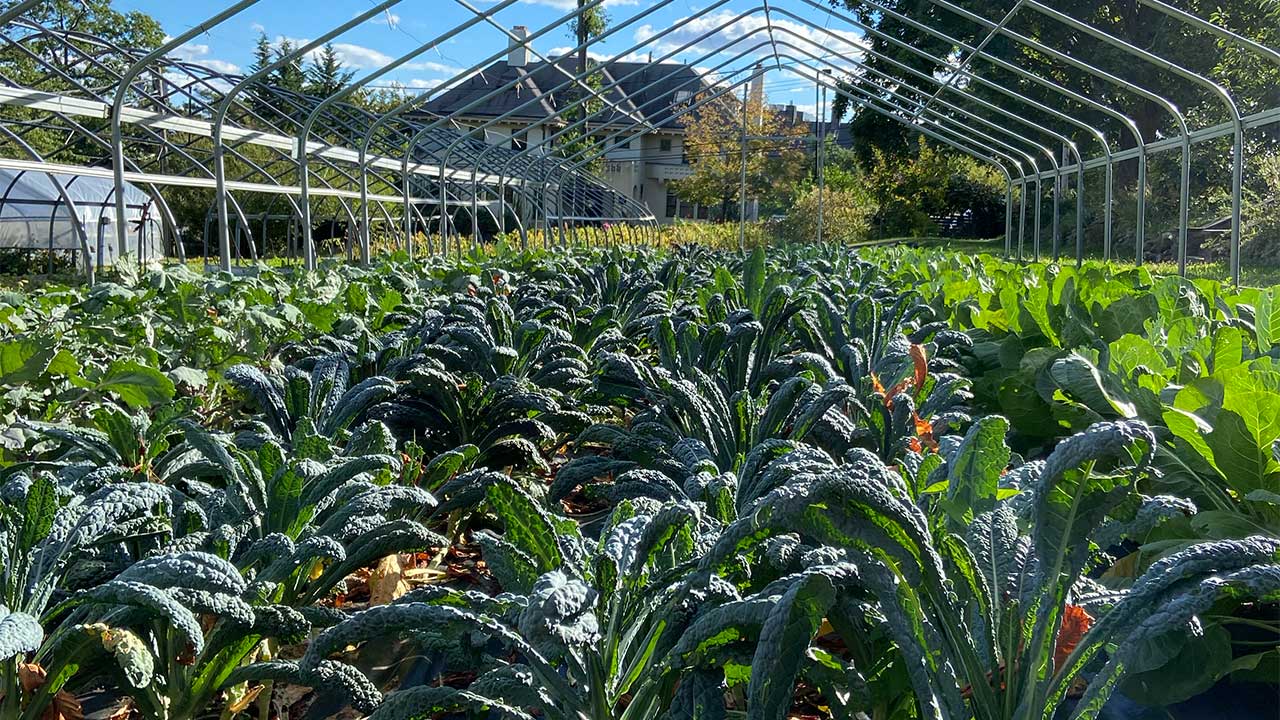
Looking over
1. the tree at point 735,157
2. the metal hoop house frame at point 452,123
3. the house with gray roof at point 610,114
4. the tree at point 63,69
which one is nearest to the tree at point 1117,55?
the metal hoop house frame at point 452,123

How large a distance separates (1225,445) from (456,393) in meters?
2.21

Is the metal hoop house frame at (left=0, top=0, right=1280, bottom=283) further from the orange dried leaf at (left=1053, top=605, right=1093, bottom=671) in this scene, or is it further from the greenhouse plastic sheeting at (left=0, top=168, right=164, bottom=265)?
the orange dried leaf at (left=1053, top=605, right=1093, bottom=671)

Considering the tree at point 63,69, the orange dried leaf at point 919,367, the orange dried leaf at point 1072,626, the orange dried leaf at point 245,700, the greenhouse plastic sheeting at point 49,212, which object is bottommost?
the orange dried leaf at point 245,700

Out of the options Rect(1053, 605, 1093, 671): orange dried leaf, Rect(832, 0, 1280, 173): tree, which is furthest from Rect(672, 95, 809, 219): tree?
Rect(1053, 605, 1093, 671): orange dried leaf

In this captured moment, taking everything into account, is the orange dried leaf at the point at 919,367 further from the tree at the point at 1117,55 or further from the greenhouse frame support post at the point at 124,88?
the tree at the point at 1117,55

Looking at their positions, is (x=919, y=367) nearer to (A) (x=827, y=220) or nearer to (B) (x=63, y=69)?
(B) (x=63, y=69)

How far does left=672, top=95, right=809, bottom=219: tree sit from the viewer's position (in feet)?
135

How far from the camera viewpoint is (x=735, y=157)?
43125mm

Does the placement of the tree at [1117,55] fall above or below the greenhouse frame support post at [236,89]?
above

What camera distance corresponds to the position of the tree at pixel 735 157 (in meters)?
41.0

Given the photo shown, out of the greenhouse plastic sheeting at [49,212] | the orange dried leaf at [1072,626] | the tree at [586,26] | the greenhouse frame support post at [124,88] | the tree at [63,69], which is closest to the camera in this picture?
the orange dried leaf at [1072,626]

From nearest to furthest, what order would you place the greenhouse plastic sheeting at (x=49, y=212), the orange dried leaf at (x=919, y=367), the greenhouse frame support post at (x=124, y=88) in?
the orange dried leaf at (x=919, y=367) < the greenhouse frame support post at (x=124, y=88) < the greenhouse plastic sheeting at (x=49, y=212)

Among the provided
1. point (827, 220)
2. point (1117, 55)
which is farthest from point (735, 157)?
point (1117, 55)

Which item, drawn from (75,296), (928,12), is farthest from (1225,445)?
(928,12)
